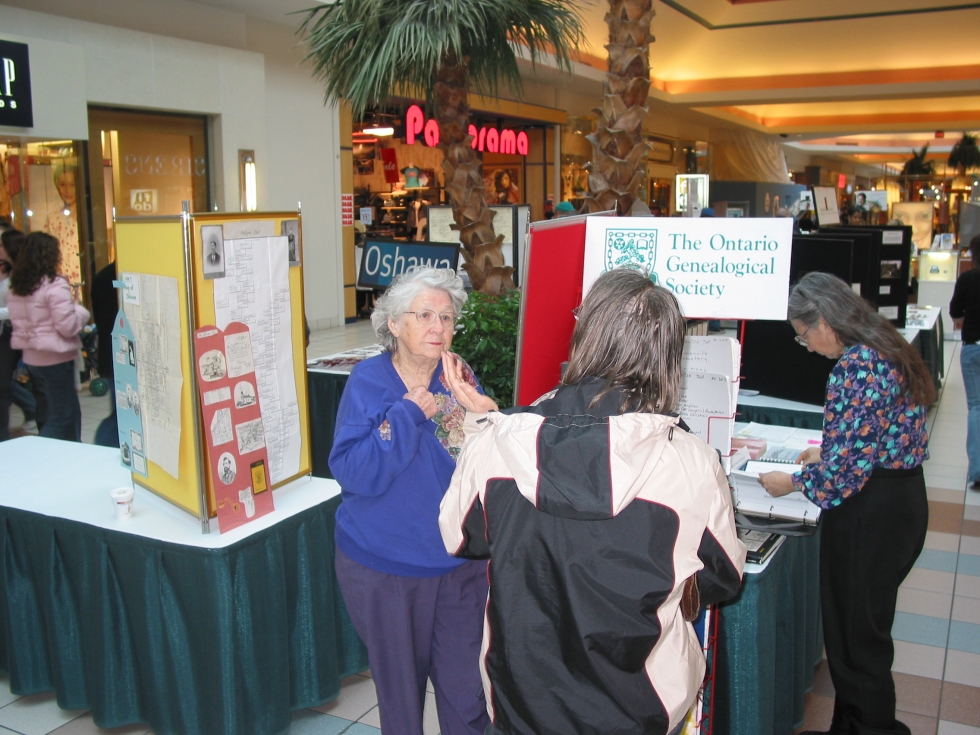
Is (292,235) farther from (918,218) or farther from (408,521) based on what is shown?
(918,218)

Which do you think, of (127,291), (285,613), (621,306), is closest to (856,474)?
(621,306)

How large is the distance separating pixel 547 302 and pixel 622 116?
2.82m

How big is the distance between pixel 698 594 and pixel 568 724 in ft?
1.00

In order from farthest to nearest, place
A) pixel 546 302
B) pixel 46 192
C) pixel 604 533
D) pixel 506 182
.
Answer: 1. pixel 506 182
2. pixel 46 192
3. pixel 546 302
4. pixel 604 533

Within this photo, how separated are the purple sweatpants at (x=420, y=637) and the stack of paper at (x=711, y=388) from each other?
81 cm

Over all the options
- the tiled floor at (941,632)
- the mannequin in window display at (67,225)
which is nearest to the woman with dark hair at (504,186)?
the mannequin in window display at (67,225)

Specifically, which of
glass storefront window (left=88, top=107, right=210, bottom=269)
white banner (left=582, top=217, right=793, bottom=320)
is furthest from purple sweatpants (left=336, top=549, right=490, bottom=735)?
glass storefront window (left=88, top=107, right=210, bottom=269)

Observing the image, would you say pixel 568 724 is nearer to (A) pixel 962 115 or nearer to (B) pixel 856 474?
(B) pixel 856 474

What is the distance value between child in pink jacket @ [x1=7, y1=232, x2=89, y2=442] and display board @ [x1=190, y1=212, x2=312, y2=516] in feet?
8.89

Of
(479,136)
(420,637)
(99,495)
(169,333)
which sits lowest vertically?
(420,637)

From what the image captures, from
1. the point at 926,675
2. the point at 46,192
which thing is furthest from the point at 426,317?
the point at 46,192

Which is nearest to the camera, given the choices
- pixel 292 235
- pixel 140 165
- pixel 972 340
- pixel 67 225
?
pixel 292 235

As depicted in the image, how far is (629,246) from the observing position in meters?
2.38

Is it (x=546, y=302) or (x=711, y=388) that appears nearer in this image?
(x=546, y=302)
